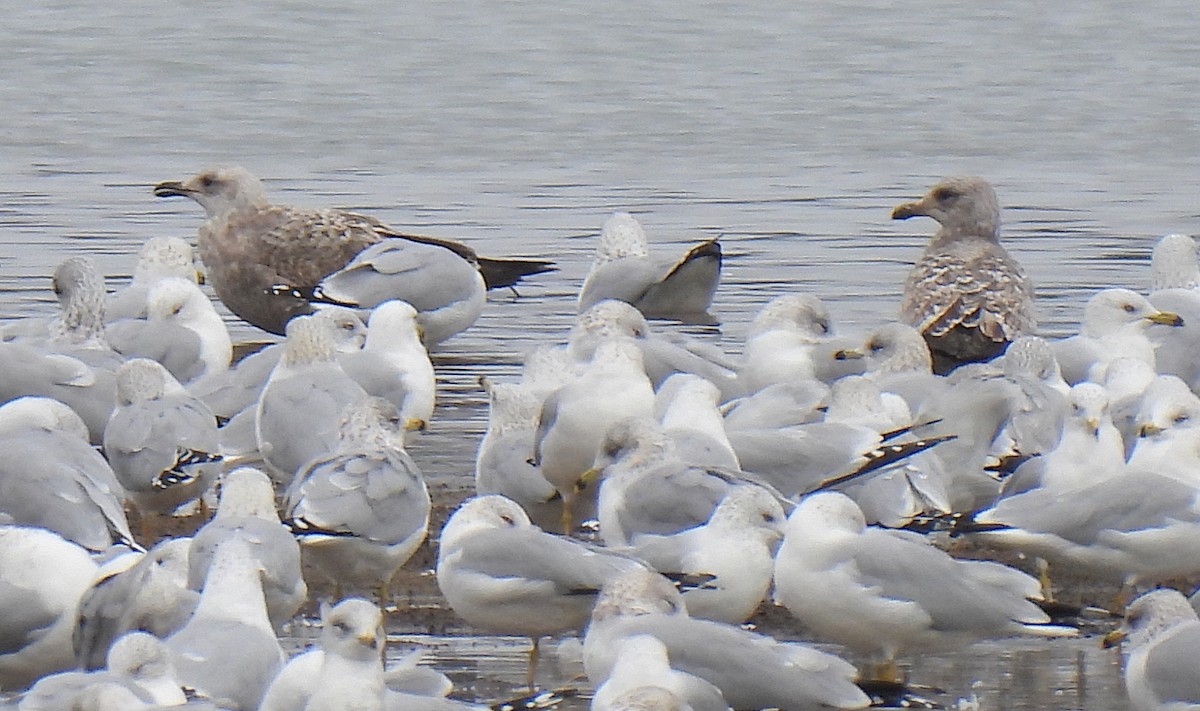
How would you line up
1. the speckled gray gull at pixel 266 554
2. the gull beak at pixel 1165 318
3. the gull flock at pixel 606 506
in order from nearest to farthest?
the gull flock at pixel 606 506 → the speckled gray gull at pixel 266 554 → the gull beak at pixel 1165 318

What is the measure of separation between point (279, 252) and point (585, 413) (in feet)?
16.5

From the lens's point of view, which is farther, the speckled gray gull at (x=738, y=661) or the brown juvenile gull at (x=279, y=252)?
the brown juvenile gull at (x=279, y=252)

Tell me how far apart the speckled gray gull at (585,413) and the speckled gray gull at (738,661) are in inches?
89.2

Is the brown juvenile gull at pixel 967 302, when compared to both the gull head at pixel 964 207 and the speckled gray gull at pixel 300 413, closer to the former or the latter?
the gull head at pixel 964 207

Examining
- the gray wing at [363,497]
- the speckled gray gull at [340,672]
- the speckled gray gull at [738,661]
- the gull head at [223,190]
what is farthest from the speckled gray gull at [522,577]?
the gull head at [223,190]

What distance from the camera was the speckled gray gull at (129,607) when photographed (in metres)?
5.93

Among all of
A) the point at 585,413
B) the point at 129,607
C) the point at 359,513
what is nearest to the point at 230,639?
the point at 129,607

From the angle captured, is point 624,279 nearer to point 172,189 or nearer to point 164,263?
point 164,263

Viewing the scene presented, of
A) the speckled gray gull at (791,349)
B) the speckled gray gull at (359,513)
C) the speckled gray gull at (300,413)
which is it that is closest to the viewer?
the speckled gray gull at (359,513)

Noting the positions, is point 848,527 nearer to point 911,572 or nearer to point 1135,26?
point 911,572

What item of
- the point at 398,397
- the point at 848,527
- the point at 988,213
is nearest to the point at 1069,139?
the point at 988,213

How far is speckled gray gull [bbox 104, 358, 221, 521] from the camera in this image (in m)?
7.98

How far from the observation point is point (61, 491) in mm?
6961

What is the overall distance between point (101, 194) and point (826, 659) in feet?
42.1
